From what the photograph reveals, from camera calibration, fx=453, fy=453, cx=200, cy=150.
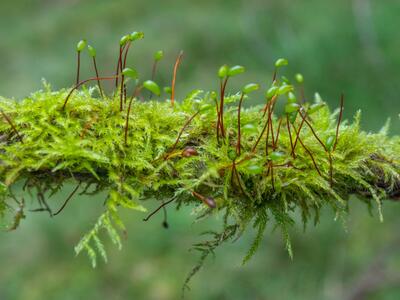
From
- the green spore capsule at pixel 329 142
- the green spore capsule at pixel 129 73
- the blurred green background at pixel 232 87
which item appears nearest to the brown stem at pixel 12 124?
the green spore capsule at pixel 129 73

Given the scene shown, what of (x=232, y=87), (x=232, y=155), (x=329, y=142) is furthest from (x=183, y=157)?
(x=232, y=87)

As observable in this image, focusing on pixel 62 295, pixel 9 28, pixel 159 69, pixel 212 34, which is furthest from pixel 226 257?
pixel 9 28

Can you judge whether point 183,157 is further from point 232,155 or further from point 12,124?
point 12,124

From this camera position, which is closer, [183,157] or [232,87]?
[183,157]

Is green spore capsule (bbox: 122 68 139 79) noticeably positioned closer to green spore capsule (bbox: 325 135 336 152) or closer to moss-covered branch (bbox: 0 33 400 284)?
moss-covered branch (bbox: 0 33 400 284)

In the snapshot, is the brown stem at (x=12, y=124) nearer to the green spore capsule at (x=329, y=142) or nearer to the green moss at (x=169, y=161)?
the green moss at (x=169, y=161)
